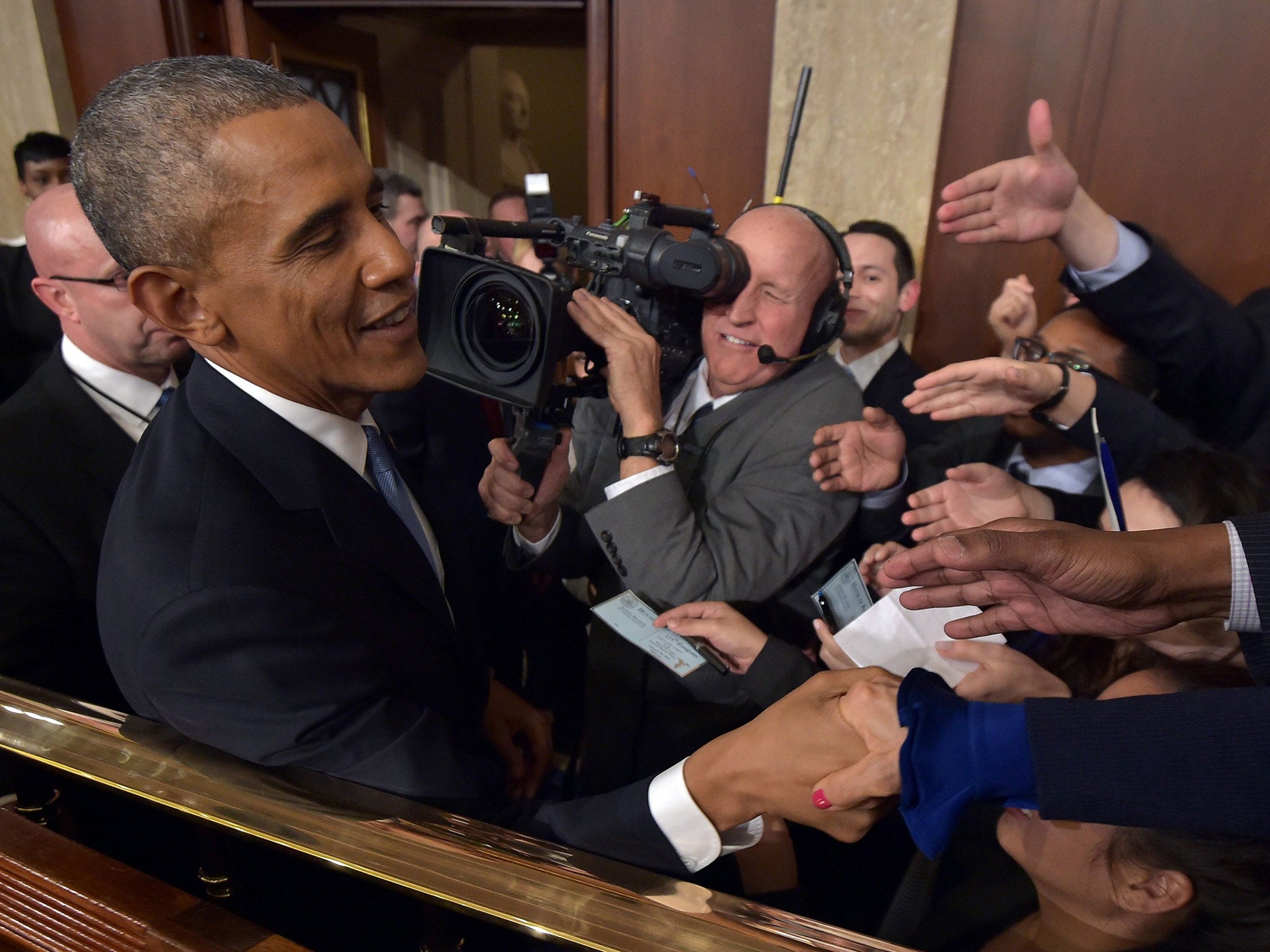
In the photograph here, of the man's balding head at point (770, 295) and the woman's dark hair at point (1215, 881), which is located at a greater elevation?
the man's balding head at point (770, 295)

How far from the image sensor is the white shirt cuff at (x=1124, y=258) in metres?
1.69

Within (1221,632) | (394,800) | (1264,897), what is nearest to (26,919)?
(394,800)

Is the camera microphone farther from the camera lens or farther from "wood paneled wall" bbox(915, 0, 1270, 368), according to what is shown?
"wood paneled wall" bbox(915, 0, 1270, 368)

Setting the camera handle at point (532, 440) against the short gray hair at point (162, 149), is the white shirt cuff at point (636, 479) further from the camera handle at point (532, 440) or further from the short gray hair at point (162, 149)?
the short gray hair at point (162, 149)

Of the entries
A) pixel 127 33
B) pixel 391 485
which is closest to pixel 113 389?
pixel 391 485

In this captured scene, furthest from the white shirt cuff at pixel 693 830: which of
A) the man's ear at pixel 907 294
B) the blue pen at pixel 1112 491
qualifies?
the man's ear at pixel 907 294

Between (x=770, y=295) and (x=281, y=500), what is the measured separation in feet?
2.91

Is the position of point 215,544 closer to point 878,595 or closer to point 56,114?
point 878,595

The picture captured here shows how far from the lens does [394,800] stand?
760mm

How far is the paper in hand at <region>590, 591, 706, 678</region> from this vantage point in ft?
3.87

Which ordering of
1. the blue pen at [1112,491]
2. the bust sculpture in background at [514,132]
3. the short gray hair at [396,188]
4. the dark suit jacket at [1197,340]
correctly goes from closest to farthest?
the blue pen at [1112,491], the dark suit jacket at [1197,340], the short gray hair at [396,188], the bust sculpture in background at [514,132]

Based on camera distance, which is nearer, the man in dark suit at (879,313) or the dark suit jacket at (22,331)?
the man in dark suit at (879,313)

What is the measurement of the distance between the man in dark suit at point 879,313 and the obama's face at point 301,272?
1.59 metres

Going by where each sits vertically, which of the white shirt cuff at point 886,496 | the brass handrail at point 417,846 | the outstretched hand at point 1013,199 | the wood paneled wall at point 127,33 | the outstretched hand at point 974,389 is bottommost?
the white shirt cuff at point 886,496
